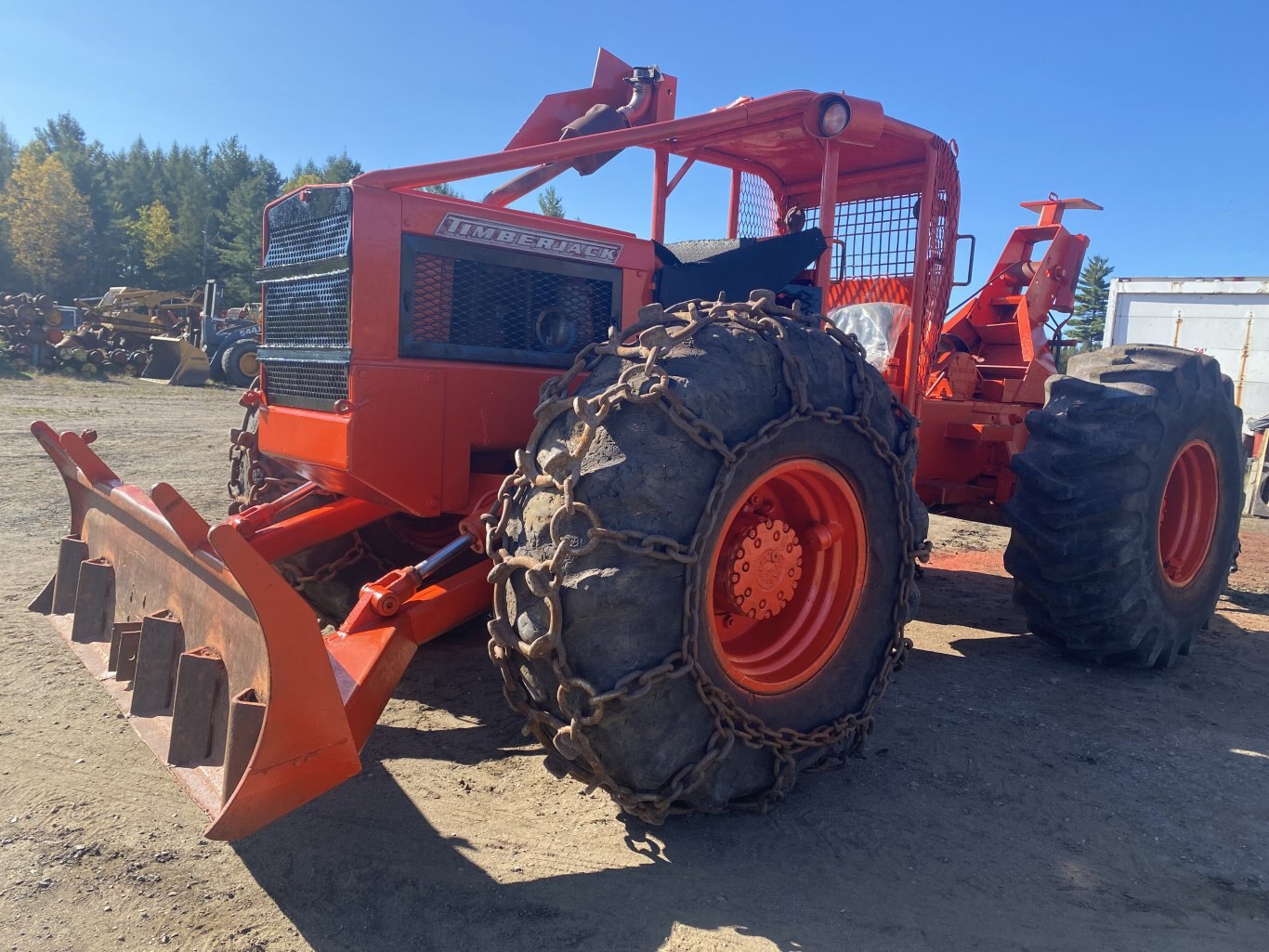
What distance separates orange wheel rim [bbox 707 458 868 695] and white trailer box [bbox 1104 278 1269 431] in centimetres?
1224

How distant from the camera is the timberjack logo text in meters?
3.26

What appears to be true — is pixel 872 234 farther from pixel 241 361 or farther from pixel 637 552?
pixel 241 361

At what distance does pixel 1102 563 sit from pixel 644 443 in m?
2.74

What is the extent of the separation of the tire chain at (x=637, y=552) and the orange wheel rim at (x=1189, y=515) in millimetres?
2927

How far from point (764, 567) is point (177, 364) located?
23.9 m

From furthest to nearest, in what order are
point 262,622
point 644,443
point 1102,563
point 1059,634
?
1. point 1059,634
2. point 1102,563
3. point 644,443
4. point 262,622

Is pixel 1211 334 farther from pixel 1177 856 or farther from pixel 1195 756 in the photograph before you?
pixel 1177 856

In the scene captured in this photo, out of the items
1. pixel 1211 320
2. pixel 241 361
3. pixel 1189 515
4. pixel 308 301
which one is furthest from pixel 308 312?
pixel 241 361

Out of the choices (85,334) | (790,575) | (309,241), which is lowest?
(790,575)

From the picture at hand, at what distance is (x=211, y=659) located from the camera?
9.05ft

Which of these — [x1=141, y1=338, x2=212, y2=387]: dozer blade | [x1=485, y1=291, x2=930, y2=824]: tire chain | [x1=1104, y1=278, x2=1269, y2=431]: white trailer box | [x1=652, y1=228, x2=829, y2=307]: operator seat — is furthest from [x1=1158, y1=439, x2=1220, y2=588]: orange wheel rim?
[x1=141, y1=338, x2=212, y2=387]: dozer blade

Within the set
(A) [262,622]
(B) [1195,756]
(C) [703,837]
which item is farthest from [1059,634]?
(A) [262,622]

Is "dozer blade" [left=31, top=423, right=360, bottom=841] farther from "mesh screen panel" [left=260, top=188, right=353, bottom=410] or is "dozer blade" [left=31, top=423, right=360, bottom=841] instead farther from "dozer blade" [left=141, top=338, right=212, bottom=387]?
"dozer blade" [left=141, top=338, right=212, bottom=387]

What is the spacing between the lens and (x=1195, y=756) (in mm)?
3721
